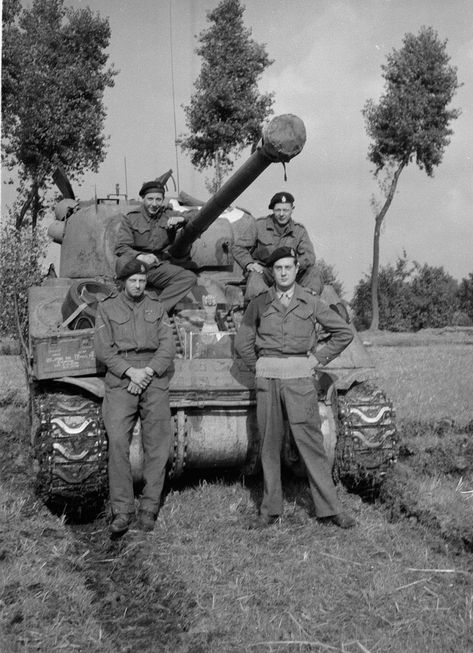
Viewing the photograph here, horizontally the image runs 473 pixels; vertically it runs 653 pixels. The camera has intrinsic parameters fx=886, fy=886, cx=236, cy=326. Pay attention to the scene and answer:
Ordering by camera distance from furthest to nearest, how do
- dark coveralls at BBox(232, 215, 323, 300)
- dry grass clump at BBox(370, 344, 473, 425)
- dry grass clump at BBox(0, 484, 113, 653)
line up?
dry grass clump at BBox(370, 344, 473, 425) < dark coveralls at BBox(232, 215, 323, 300) < dry grass clump at BBox(0, 484, 113, 653)

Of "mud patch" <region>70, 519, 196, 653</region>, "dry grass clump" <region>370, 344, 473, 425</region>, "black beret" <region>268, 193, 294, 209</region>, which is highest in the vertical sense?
"black beret" <region>268, 193, 294, 209</region>

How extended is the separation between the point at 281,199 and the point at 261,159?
57.5 inches

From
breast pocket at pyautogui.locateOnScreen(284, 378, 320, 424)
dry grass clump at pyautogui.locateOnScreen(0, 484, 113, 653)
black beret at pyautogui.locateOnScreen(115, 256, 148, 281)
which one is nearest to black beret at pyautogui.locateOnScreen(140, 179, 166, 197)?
black beret at pyautogui.locateOnScreen(115, 256, 148, 281)

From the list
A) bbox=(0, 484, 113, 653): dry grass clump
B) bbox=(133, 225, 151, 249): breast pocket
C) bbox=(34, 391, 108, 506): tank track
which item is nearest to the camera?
bbox=(0, 484, 113, 653): dry grass clump

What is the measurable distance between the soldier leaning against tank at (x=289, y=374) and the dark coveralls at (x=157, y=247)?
1.40m

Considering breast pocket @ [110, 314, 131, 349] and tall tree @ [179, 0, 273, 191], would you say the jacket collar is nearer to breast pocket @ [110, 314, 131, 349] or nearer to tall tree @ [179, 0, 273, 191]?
breast pocket @ [110, 314, 131, 349]

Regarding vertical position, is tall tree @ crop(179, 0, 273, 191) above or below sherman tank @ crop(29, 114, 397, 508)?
above

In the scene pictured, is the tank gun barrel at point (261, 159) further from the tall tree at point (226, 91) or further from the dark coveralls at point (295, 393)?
the tall tree at point (226, 91)

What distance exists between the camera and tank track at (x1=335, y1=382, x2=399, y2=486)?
6770mm

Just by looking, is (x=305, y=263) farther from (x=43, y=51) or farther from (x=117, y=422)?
(x=43, y=51)

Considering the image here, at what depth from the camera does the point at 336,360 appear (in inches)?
293

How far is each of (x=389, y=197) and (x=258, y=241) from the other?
22.6 m

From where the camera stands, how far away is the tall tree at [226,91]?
84.7 ft

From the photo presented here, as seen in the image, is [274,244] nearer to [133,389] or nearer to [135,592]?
[133,389]
